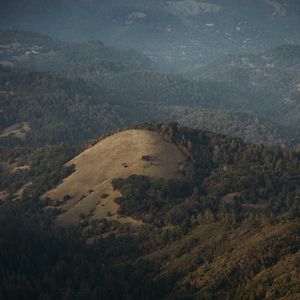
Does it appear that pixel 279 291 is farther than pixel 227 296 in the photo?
No

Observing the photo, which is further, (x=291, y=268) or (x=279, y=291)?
(x=291, y=268)
